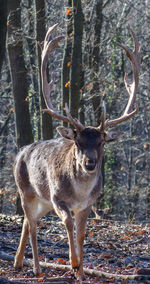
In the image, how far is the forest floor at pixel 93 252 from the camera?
6805mm

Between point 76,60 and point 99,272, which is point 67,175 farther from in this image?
point 76,60

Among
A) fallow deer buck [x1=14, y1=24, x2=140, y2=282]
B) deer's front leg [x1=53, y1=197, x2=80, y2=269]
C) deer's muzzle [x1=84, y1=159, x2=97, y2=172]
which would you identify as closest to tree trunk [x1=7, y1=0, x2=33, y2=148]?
fallow deer buck [x1=14, y1=24, x2=140, y2=282]

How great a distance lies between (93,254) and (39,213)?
1231mm

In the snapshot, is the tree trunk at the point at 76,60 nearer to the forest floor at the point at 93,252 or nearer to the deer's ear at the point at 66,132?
the forest floor at the point at 93,252

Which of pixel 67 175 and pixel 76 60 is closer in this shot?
pixel 67 175

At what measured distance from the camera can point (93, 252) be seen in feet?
28.8

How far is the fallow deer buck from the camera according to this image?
6973 millimetres

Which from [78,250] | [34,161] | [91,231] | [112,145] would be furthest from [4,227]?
[112,145]

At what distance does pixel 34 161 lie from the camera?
8062mm

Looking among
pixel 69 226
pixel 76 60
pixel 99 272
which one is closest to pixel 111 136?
pixel 69 226

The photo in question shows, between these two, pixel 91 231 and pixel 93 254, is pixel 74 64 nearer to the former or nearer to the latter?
pixel 91 231

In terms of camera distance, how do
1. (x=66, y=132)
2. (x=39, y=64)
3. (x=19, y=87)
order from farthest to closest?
(x=39, y=64)
(x=19, y=87)
(x=66, y=132)

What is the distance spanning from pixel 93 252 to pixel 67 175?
1966 millimetres

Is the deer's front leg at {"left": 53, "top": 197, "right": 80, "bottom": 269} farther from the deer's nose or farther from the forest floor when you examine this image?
the deer's nose
